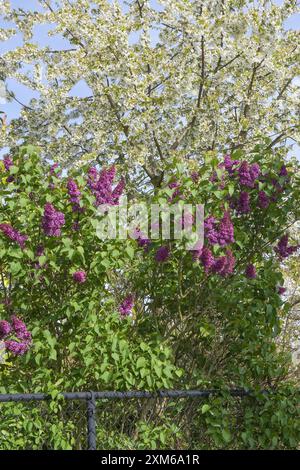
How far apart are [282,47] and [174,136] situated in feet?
6.85

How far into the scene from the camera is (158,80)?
10570mm

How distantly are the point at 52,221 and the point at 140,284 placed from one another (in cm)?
96

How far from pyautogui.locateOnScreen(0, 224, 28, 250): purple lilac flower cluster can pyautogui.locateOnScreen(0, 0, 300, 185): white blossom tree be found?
16.5ft

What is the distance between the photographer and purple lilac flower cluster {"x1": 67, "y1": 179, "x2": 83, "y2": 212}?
16.5 feet

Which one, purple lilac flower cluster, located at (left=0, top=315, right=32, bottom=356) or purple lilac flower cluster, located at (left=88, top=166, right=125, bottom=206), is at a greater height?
purple lilac flower cluster, located at (left=88, top=166, right=125, bottom=206)

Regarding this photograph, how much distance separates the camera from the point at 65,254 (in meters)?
5.02

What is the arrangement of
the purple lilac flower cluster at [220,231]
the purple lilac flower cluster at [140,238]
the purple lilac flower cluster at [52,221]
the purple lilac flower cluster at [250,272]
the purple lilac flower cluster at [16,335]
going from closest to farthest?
the purple lilac flower cluster at [16,335], the purple lilac flower cluster at [52,221], the purple lilac flower cluster at [220,231], the purple lilac flower cluster at [140,238], the purple lilac flower cluster at [250,272]

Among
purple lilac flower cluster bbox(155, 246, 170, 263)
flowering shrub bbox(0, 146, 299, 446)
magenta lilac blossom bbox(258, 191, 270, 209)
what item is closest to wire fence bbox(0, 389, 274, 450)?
flowering shrub bbox(0, 146, 299, 446)

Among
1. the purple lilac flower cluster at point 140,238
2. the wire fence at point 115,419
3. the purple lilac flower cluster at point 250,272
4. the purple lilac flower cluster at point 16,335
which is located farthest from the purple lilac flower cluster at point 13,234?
the purple lilac flower cluster at point 250,272

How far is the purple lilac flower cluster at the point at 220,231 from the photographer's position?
202 inches

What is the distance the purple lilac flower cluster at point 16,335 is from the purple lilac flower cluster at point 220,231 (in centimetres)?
142

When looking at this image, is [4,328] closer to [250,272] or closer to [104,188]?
[104,188]

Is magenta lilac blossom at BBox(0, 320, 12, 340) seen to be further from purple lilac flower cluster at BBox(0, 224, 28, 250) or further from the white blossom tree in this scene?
the white blossom tree

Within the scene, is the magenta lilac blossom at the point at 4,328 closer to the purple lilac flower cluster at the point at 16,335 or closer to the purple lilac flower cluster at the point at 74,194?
the purple lilac flower cluster at the point at 16,335
